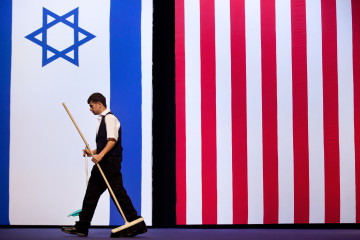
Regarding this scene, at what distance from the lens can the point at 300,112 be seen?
4.62m

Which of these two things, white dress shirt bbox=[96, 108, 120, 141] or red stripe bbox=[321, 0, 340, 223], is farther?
red stripe bbox=[321, 0, 340, 223]

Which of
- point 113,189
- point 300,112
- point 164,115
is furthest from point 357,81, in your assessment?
point 113,189

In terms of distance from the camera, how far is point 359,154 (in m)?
4.59

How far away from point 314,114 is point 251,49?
0.87 metres

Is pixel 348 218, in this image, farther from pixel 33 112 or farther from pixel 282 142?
pixel 33 112

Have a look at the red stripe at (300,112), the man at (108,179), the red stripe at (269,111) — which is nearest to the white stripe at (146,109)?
the man at (108,179)

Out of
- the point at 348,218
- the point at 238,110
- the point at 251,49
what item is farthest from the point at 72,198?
the point at 348,218

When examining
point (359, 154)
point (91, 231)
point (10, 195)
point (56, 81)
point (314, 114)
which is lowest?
point (91, 231)

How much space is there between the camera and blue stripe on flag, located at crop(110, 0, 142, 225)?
4.59 m

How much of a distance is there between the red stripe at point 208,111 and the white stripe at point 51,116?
0.92 meters

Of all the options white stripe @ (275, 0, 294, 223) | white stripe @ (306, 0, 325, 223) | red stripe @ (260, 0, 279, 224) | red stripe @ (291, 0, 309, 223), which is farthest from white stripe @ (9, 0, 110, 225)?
white stripe @ (306, 0, 325, 223)

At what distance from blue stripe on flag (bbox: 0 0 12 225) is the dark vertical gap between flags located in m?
1.42

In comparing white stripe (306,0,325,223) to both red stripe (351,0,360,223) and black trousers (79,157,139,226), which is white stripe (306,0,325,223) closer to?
red stripe (351,0,360,223)

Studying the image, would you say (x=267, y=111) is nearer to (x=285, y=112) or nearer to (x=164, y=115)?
(x=285, y=112)
